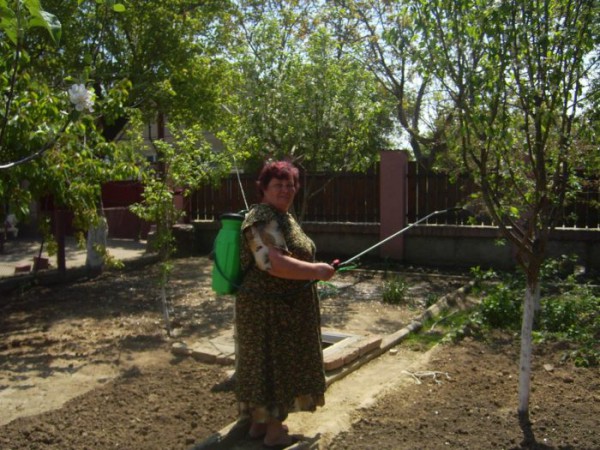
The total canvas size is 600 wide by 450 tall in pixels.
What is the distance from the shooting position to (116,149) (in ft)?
20.1

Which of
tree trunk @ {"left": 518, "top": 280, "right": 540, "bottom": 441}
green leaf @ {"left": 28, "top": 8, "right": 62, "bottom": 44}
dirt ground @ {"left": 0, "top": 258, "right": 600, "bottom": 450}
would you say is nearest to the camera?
green leaf @ {"left": 28, "top": 8, "right": 62, "bottom": 44}

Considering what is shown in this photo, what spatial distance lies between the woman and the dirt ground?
385mm

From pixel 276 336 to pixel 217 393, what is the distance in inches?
49.0

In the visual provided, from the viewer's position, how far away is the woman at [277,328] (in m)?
3.74

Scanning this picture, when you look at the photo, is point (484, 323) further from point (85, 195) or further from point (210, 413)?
point (85, 195)

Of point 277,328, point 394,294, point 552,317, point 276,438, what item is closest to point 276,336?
point 277,328

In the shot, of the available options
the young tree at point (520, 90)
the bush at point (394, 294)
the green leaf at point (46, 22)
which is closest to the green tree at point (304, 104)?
the bush at point (394, 294)

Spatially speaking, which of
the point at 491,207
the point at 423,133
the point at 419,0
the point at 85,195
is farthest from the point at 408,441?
the point at 423,133

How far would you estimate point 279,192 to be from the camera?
3.74 meters

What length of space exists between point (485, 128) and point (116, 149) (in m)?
3.67

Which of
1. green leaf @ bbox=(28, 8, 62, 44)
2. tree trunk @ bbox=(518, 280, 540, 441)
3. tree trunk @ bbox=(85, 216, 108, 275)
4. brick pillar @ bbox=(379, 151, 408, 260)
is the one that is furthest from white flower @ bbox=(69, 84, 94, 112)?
brick pillar @ bbox=(379, 151, 408, 260)

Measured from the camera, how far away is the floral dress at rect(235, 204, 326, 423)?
377cm

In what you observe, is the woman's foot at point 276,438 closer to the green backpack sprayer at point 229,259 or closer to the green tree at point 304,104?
the green backpack sprayer at point 229,259

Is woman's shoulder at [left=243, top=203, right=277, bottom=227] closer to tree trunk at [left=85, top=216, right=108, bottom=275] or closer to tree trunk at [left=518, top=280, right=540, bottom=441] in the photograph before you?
tree trunk at [left=518, top=280, right=540, bottom=441]
